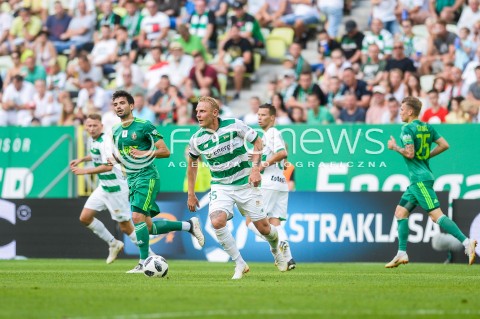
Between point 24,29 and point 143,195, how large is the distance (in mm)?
16661

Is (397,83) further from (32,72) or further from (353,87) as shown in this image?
(32,72)

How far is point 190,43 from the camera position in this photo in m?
26.9

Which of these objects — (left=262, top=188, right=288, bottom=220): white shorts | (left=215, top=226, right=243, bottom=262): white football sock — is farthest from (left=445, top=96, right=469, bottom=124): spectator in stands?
(left=215, top=226, right=243, bottom=262): white football sock

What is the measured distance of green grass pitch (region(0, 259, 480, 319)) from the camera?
948 cm

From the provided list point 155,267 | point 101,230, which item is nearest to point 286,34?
point 101,230

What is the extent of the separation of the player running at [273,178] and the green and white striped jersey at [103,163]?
118 inches

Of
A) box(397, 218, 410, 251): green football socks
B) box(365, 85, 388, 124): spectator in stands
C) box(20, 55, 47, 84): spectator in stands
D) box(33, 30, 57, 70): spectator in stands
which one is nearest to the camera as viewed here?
box(397, 218, 410, 251): green football socks

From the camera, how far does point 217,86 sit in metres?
25.5

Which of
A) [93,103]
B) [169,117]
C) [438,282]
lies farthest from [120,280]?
[93,103]

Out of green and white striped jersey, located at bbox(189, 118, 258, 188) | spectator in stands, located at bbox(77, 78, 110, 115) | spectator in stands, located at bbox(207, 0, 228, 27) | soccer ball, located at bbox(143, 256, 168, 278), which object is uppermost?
spectator in stands, located at bbox(207, 0, 228, 27)

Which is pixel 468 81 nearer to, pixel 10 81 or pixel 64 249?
pixel 64 249

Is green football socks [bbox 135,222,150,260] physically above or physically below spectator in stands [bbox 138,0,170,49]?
below

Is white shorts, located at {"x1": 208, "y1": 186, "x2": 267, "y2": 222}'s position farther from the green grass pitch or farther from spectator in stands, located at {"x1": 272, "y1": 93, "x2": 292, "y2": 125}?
spectator in stands, located at {"x1": 272, "y1": 93, "x2": 292, "y2": 125}

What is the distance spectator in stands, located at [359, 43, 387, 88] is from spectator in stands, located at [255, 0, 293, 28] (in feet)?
10.7
